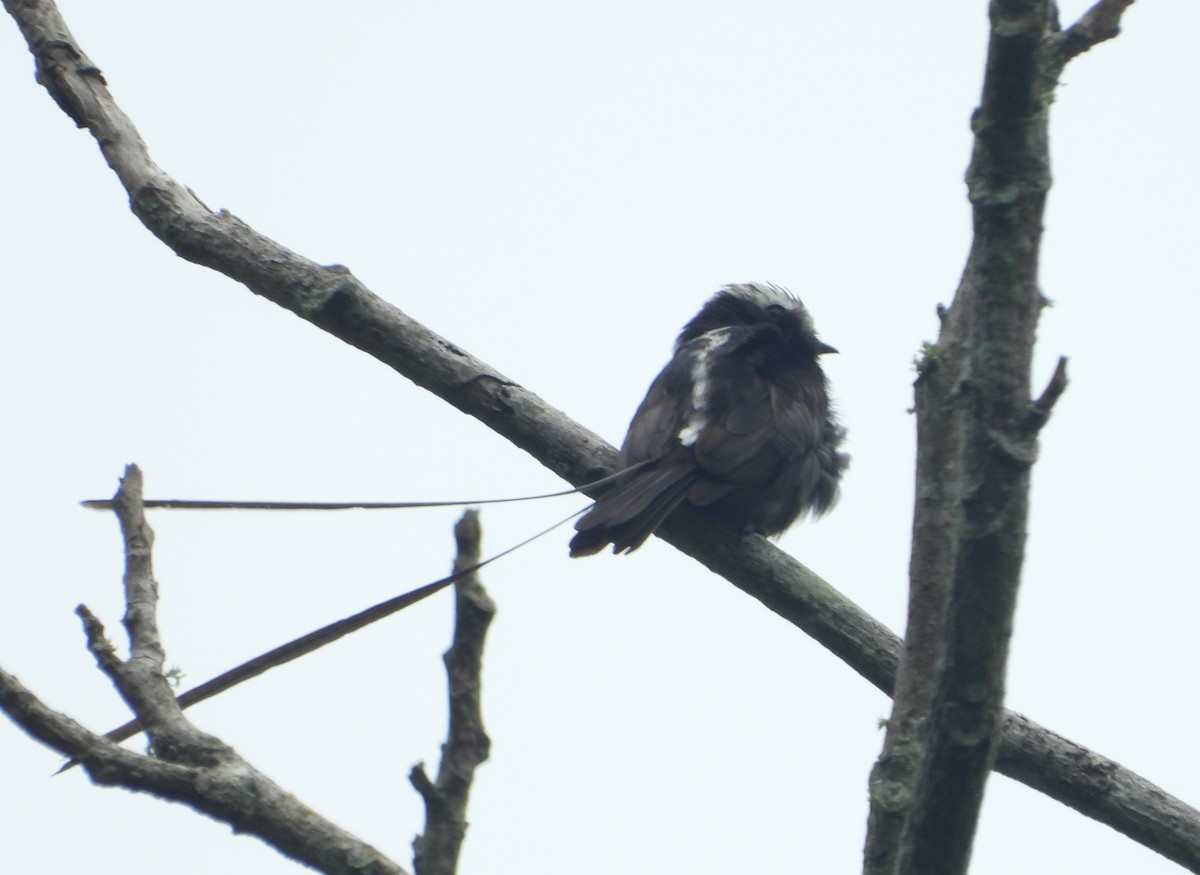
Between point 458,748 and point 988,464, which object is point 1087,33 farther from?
point 458,748

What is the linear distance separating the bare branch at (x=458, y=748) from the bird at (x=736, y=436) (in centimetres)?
263

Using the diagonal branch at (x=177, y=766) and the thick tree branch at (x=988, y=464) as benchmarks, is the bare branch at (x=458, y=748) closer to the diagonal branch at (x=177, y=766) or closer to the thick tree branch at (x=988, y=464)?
the diagonal branch at (x=177, y=766)

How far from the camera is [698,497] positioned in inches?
191

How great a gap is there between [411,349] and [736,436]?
170cm

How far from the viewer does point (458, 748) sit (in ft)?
5.82

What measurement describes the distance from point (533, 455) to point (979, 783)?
2.32 metres

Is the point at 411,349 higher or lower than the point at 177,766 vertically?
higher

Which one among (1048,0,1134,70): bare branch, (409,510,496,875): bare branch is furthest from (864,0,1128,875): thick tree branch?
(409,510,496,875): bare branch

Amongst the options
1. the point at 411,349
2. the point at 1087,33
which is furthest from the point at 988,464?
the point at 411,349

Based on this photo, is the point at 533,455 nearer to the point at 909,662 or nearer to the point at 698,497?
the point at 698,497

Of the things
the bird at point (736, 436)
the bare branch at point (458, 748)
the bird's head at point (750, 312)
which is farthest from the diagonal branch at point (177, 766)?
the bird's head at point (750, 312)

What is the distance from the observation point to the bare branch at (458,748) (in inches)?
68.8

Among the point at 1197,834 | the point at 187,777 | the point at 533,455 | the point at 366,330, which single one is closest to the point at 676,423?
the point at 533,455

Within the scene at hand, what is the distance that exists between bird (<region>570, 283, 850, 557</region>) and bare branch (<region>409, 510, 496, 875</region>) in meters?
2.63
